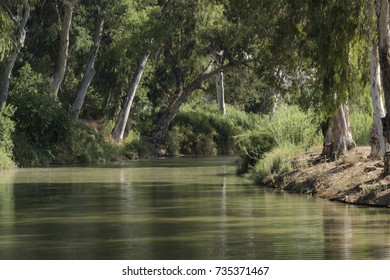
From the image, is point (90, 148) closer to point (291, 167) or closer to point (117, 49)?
point (117, 49)

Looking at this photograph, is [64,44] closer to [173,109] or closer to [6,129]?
[6,129]

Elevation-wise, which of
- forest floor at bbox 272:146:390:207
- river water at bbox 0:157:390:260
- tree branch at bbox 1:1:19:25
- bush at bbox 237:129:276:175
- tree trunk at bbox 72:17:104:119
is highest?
tree branch at bbox 1:1:19:25

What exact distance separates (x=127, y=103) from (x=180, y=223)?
4004 centimetres

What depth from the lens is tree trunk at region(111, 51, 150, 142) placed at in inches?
2421

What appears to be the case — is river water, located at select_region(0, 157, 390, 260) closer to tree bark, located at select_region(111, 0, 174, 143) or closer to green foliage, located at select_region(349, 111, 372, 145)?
green foliage, located at select_region(349, 111, 372, 145)

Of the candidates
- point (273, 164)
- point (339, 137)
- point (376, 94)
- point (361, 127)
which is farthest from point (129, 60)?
point (376, 94)

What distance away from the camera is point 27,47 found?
56.2 meters

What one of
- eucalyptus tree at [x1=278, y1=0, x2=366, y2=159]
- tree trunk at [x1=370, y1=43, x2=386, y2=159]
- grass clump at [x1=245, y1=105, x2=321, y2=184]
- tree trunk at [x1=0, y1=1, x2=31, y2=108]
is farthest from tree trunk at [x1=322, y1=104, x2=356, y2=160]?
tree trunk at [x1=0, y1=1, x2=31, y2=108]

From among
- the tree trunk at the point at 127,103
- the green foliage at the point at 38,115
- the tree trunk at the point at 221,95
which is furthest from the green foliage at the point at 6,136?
the tree trunk at the point at 221,95

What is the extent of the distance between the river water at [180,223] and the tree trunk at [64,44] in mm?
18263

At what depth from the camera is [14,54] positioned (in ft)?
166

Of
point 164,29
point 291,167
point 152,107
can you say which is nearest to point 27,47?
point 164,29

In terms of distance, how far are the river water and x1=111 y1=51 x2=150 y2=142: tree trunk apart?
83.8ft

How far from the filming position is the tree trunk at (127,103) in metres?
61.5
